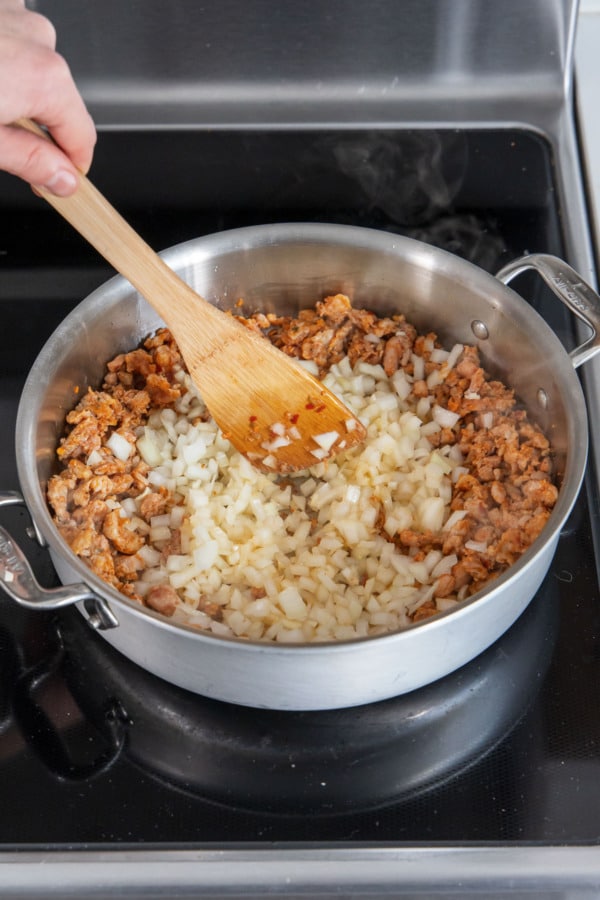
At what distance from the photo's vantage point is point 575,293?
1.46 meters

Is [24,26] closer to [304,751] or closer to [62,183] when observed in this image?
[62,183]

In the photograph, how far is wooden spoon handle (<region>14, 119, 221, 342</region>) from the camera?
52.3 inches

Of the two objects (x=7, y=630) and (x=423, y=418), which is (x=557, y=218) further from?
(x=7, y=630)

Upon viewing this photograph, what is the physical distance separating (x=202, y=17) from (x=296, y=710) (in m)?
1.27

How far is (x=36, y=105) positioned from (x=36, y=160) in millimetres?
58

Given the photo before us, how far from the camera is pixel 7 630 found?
1.37 m

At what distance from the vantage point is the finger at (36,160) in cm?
112

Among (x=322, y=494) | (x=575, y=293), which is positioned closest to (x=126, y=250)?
(x=322, y=494)

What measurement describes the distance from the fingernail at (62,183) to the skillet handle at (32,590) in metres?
0.40

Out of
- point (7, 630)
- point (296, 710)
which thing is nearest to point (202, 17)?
point (7, 630)

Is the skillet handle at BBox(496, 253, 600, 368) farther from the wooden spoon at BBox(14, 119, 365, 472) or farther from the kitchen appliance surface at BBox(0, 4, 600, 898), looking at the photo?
the wooden spoon at BBox(14, 119, 365, 472)

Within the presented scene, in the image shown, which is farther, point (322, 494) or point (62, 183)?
point (322, 494)

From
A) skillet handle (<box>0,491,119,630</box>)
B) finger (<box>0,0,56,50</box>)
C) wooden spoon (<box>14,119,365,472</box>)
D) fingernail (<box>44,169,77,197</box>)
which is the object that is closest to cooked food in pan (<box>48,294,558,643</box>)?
wooden spoon (<box>14,119,365,472</box>)

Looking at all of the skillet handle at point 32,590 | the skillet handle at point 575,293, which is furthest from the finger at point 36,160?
the skillet handle at point 575,293
